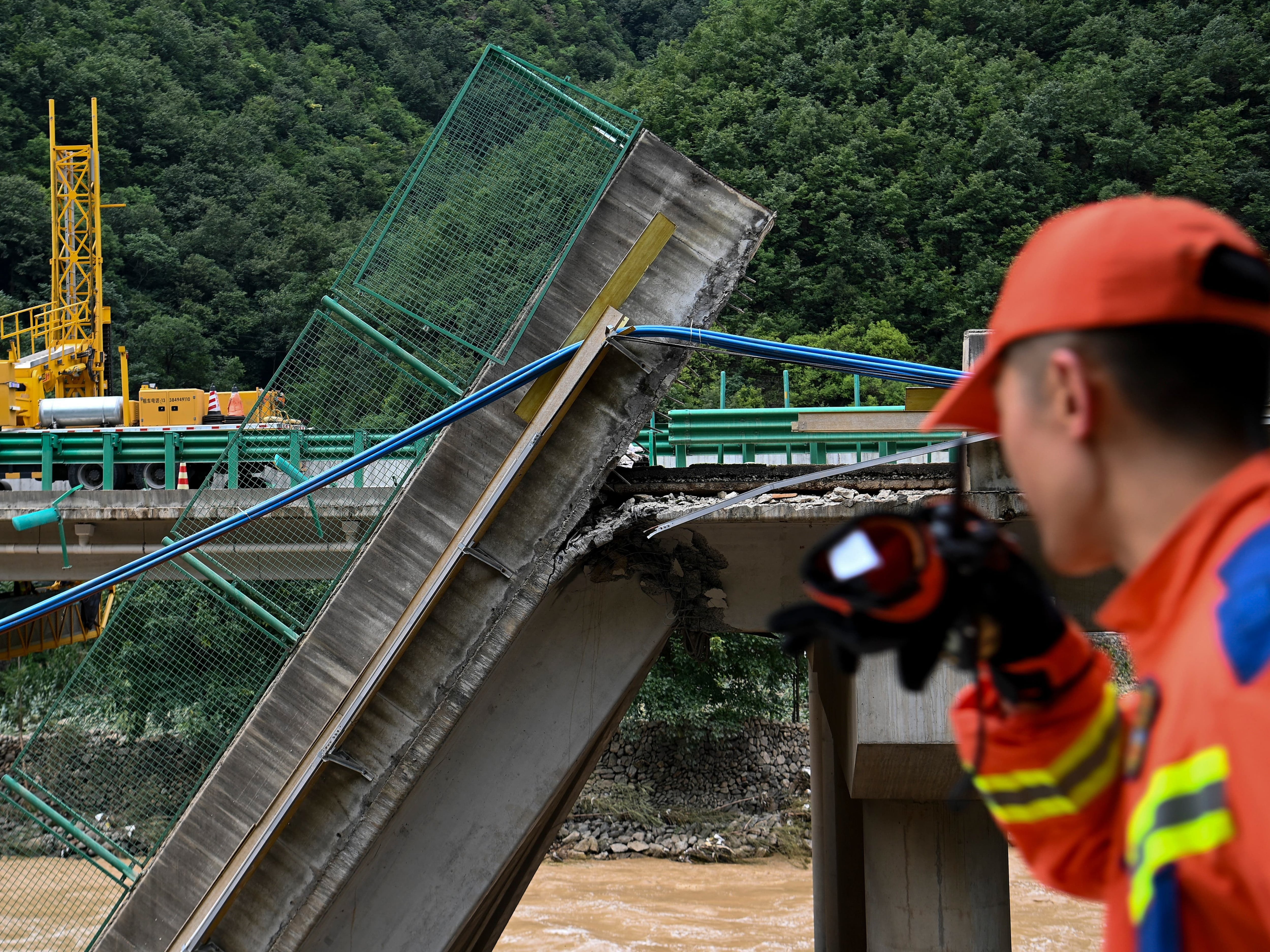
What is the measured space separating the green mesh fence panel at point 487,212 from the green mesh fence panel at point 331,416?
0.01 meters

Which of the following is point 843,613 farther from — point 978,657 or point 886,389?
point 886,389

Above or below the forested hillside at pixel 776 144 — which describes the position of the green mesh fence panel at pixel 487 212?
below

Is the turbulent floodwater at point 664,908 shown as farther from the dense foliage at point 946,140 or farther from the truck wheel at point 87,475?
the dense foliage at point 946,140

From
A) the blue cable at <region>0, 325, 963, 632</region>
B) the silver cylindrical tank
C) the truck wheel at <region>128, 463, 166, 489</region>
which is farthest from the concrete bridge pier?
the silver cylindrical tank

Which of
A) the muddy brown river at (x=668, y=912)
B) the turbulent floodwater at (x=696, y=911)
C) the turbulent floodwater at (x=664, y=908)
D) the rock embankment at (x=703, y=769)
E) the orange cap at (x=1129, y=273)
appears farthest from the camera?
the rock embankment at (x=703, y=769)

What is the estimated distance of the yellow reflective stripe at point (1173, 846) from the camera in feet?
3.32

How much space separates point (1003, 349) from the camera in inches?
51.4

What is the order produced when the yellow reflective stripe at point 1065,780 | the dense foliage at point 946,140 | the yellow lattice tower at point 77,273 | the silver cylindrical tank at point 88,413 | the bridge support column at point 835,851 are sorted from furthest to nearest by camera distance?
1. the dense foliage at point 946,140
2. the yellow lattice tower at point 77,273
3. the silver cylindrical tank at point 88,413
4. the bridge support column at point 835,851
5. the yellow reflective stripe at point 1065,780

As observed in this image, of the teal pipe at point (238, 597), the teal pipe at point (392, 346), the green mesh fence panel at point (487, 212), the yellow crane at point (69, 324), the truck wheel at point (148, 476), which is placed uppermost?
the yellow crane at point (69, 324)

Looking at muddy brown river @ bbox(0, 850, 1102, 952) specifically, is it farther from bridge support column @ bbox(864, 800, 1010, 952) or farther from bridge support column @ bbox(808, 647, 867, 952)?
bridge support column @ bbox(864, 800, 1010, 952)

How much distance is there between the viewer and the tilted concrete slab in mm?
7234

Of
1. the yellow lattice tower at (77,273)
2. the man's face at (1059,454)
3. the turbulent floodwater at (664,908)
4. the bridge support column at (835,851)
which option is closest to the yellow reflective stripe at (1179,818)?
the man's face at (1059,454)

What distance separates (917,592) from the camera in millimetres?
1258

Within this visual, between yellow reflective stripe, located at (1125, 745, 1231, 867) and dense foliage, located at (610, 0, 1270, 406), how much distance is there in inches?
1647
